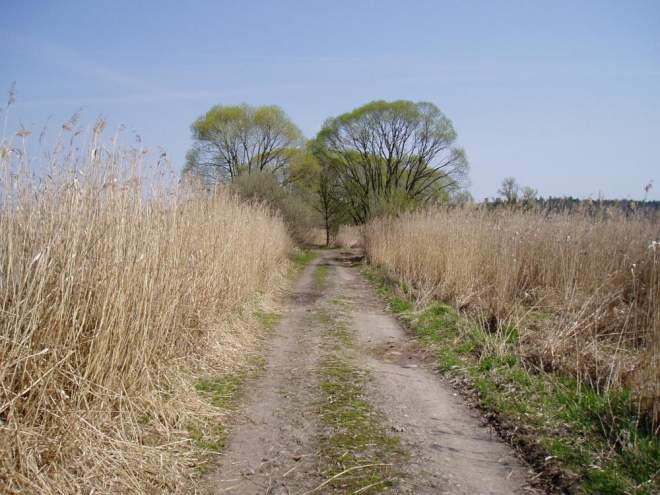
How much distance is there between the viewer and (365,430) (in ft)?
12.7

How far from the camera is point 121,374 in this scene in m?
3.51

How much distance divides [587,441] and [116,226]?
156 inches

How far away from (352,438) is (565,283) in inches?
185

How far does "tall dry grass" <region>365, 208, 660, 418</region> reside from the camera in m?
4.48

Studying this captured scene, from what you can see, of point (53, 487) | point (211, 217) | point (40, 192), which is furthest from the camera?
point (211, 217)

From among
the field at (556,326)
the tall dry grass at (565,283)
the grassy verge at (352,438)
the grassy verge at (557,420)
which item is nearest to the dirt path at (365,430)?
the grassy verge at (352,438)

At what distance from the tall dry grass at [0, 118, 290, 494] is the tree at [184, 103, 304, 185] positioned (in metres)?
34.8

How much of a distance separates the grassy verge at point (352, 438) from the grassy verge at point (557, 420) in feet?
3.35

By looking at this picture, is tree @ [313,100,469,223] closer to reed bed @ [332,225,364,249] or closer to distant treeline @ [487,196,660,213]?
reed bed @ [332,225,364,249]

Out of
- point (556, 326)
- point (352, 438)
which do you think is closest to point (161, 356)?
point (352, 438)

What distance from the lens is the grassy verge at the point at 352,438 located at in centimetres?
313

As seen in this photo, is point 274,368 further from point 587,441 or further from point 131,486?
point 587,441

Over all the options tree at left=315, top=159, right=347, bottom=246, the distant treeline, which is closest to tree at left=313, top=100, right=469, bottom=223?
tree at left=315, top=159, right=347, bottom=246

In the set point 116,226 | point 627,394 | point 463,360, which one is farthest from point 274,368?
point 627,394
